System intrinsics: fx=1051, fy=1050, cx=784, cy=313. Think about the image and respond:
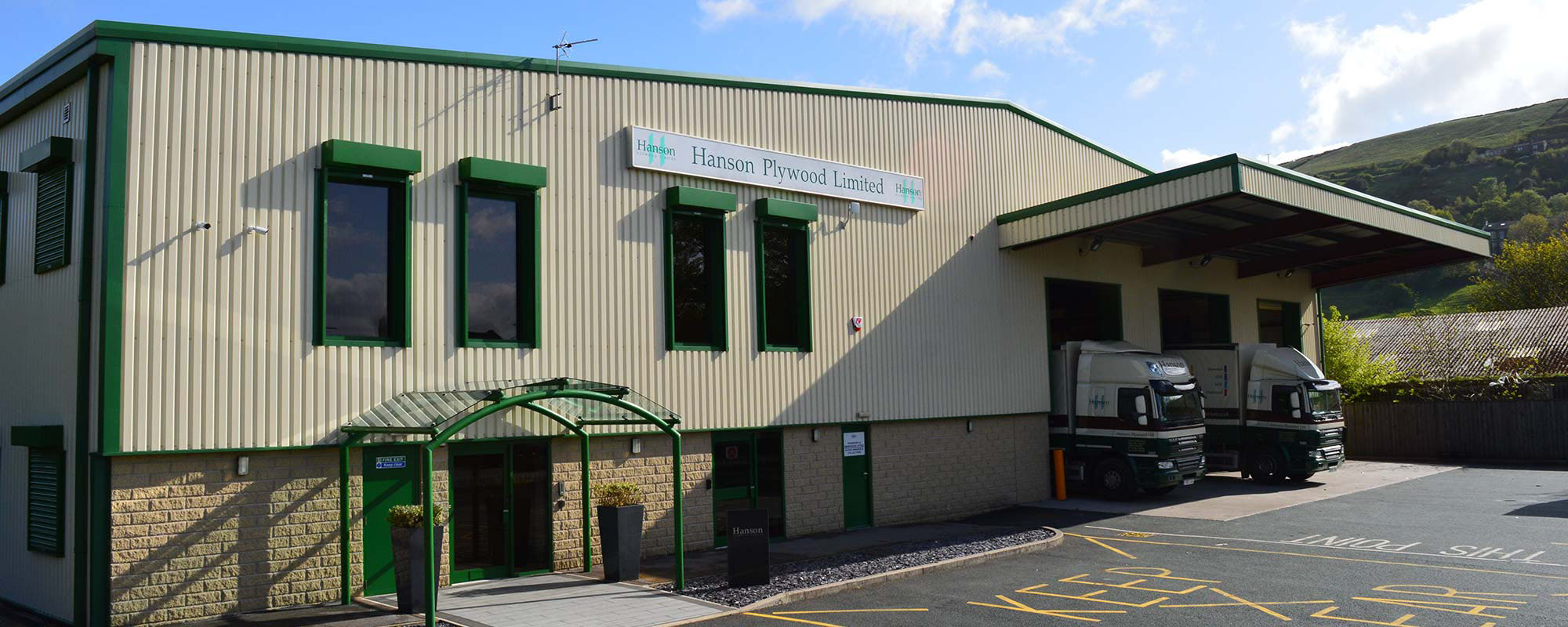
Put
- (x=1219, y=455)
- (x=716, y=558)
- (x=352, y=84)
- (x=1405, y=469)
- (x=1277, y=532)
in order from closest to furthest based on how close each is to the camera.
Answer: (x=352, y=84) < (x=716, y=558) < (x=1277, y=532) < (x=1219, y=455) < (x=1405, y=469)

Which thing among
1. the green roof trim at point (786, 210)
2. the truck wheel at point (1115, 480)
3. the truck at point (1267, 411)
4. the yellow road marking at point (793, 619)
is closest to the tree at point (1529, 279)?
the truck at point (1267, 411)

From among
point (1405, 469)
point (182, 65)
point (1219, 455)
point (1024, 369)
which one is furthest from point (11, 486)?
point (1405, 469)

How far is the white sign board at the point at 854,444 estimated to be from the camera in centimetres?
1780

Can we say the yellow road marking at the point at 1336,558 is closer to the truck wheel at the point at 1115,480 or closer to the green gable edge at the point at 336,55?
the truck wheel at the point at 1115,480

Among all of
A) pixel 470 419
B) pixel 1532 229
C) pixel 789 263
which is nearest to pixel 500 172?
pixel 470 419

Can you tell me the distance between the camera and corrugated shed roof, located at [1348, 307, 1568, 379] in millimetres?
33750

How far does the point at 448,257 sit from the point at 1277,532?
13.0 m

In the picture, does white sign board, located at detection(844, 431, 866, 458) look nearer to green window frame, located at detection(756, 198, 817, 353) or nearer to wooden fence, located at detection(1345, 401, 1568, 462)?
green window frame, located at detection(756, 198, 817, 353)

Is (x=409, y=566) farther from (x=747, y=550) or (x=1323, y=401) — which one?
(x=1323, y=401)

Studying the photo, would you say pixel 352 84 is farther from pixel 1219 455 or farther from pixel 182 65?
pixel 1219 455

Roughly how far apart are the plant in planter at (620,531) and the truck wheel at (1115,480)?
10.9 metres

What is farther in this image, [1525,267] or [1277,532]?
[1525,267]

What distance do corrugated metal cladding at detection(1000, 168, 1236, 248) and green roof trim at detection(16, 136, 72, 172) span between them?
609 inches

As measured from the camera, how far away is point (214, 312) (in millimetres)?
11547
